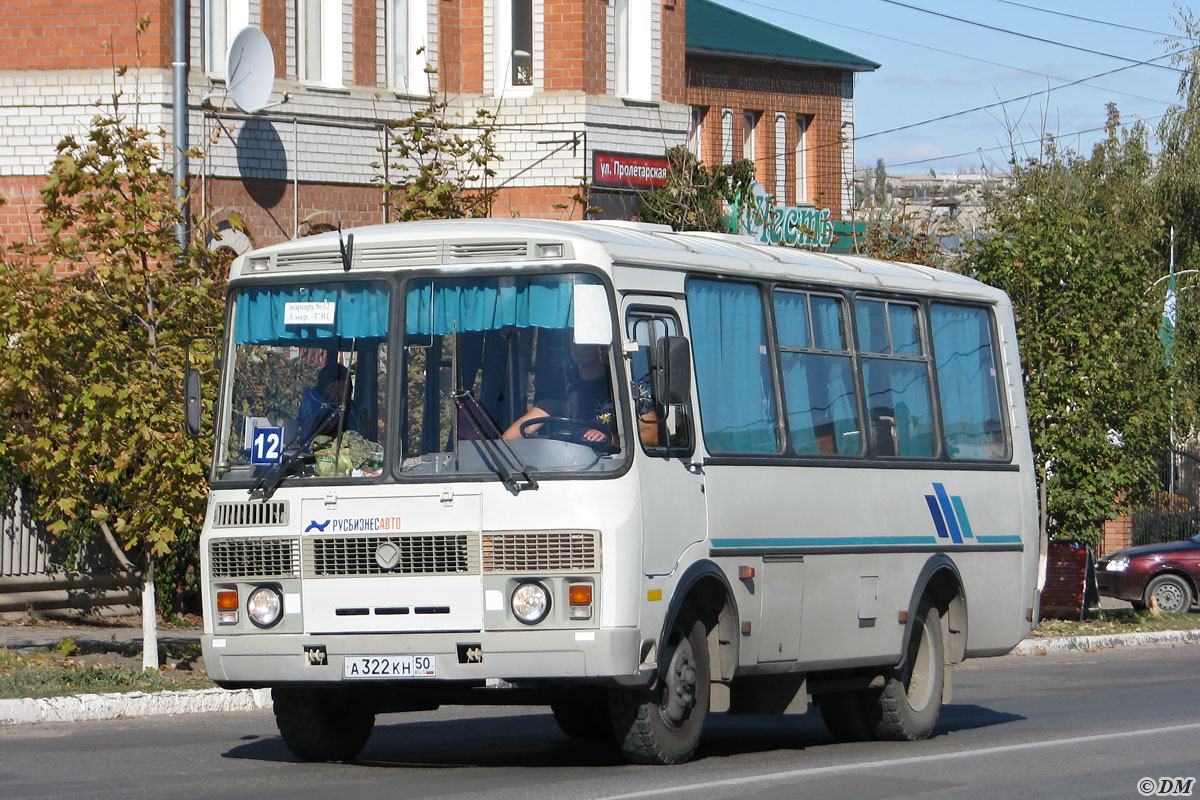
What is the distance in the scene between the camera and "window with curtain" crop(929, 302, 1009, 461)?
13.8 meters

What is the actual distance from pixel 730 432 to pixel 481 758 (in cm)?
240

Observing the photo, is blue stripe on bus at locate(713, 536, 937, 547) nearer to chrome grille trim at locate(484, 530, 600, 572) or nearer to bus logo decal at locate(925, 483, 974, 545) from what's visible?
bus logo decal at locate(925, 483, 974, 545)

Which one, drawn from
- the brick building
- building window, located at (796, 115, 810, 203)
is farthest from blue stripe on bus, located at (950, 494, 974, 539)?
building window, located at (796, 115, 810, 203)

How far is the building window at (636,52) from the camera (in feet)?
97.7

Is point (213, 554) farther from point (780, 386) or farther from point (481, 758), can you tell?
point (780, 386)

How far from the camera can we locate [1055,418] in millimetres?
24766

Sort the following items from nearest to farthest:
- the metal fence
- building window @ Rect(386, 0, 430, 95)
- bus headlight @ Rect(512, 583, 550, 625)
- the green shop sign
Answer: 1. bus headlight @ Rect(512, 583, 550, 625)
2. building window @ Rect(386, 0, 430, 95)
3. the green shop sign
4. the metal fence

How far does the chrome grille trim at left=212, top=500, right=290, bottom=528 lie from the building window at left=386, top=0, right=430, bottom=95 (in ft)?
61.5

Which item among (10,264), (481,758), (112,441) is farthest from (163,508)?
(481,758)

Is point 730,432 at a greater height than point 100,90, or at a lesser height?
lesser

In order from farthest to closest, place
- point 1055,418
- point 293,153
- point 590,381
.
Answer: point 293,153, point 1055,418, point 590,381

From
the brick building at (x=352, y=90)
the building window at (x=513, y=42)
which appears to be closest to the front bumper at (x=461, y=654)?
the brick building at (x=352, y=90)

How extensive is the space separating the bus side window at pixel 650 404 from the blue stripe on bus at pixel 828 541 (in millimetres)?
732

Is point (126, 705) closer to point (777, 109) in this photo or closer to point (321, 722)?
point (321, 722)
